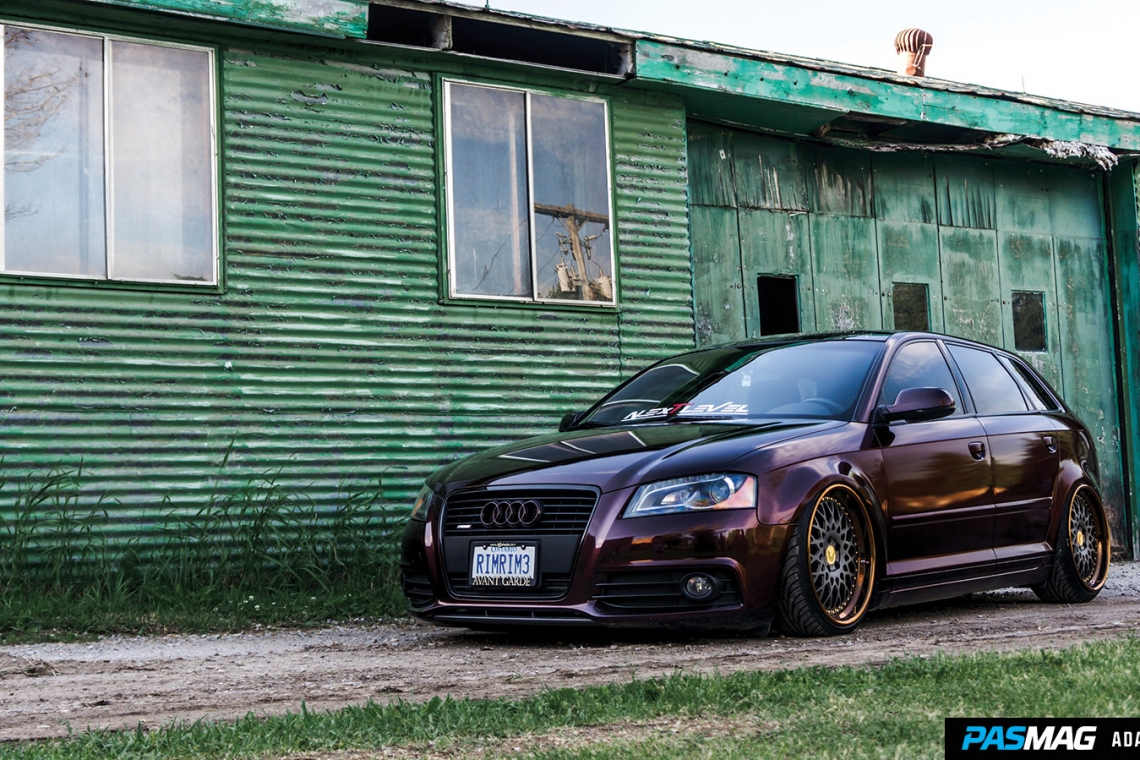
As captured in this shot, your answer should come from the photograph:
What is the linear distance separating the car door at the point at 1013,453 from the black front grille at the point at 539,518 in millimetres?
2710

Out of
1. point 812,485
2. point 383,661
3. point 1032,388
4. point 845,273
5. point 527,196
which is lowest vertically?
point 383,661

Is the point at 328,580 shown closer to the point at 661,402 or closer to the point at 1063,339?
the point at 661,402

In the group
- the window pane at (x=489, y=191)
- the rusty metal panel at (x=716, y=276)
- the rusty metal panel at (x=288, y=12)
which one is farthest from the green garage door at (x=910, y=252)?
the rusty metal panel at (x=288, y=12)

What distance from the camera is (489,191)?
1052 cm

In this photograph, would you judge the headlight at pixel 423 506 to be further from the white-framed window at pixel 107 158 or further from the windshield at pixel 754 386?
the white-framed window at pixel 107 158

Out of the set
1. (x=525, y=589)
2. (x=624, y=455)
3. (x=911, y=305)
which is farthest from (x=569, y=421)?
(x=911, y=305)

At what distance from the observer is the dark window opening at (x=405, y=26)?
32.7 feet

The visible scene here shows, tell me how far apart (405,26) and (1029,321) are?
7.89 meters

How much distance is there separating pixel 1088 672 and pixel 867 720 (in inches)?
41.4

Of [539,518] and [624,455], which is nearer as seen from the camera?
[539,518]

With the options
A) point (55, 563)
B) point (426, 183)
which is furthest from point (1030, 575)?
point (55, 563)

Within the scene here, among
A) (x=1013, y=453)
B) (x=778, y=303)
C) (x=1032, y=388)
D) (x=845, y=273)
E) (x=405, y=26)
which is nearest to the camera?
(x=1013, y=453)

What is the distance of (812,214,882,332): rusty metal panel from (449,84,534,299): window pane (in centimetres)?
350

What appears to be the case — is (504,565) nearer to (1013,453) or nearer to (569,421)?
(569,421)
